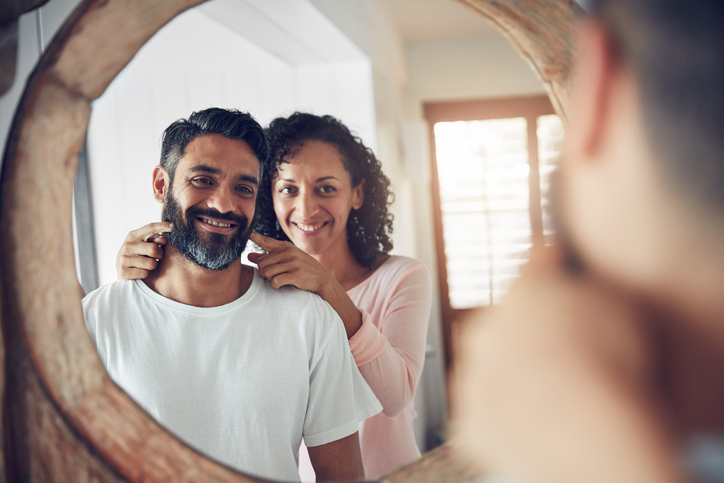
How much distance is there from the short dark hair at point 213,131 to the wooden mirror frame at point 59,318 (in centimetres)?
7

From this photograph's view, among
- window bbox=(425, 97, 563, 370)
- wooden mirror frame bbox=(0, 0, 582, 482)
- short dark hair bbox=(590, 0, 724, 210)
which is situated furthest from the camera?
window bbox=(425, 97, 563, 370)

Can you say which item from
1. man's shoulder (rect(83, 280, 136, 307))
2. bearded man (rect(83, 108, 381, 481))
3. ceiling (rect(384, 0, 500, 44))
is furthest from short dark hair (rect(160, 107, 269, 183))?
ceiling (rect(384, 0, 500, 44))

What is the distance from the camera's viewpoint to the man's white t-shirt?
384 mm

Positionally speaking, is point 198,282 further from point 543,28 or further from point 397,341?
point 543,28

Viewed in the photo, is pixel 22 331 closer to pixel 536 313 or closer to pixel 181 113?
pixel 181 113

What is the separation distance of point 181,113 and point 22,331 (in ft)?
0.77

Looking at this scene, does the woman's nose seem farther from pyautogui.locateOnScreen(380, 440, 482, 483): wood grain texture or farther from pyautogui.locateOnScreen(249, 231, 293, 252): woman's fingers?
pyautogui.locateOnScreen(380, 440, 482, 483): wood grain texture

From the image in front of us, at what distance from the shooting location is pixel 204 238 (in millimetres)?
390

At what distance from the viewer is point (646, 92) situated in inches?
9.2

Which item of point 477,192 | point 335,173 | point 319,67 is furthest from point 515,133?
point 319,67

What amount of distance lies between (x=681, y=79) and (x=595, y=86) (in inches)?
1.6

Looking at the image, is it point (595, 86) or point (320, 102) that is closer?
point (595, 86)

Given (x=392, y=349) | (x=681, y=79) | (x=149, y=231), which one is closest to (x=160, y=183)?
(x=149, y=231)

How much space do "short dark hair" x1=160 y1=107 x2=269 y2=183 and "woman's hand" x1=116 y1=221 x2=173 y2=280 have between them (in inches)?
2.0
